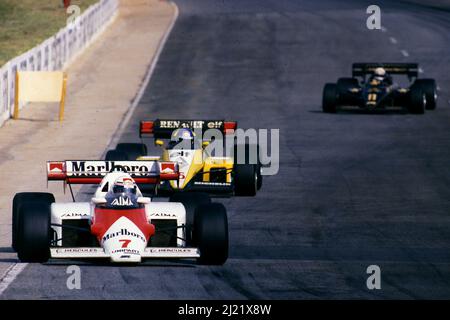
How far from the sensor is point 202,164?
86.1 feet

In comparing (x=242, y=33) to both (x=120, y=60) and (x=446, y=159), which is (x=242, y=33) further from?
(x=446, y=159)

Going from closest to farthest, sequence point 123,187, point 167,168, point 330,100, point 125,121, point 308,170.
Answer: point 123,187
point 167,168
point 308,170
point 125,121
point 330,100

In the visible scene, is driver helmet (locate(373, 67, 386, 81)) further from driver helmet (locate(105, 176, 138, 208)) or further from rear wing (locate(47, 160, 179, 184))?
driver helmet (locate(105, 176, 138, 208))

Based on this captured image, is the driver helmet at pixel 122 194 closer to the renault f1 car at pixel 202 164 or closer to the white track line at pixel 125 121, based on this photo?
the white track line at pixel 125 121

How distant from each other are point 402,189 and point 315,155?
5119 millimetres

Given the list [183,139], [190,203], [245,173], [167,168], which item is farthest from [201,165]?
[190,203]

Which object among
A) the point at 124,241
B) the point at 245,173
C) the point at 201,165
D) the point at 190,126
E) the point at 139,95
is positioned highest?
the point at 139,95

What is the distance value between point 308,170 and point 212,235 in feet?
37.0

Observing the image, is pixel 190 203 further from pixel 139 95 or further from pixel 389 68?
pixel 139 95

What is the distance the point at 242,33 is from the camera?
2402 inches

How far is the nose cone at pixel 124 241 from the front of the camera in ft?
59.7

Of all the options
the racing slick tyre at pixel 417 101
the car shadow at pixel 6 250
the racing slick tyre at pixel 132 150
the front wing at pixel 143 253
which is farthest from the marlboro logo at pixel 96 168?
the racing slick tyre at pixel 417 101
